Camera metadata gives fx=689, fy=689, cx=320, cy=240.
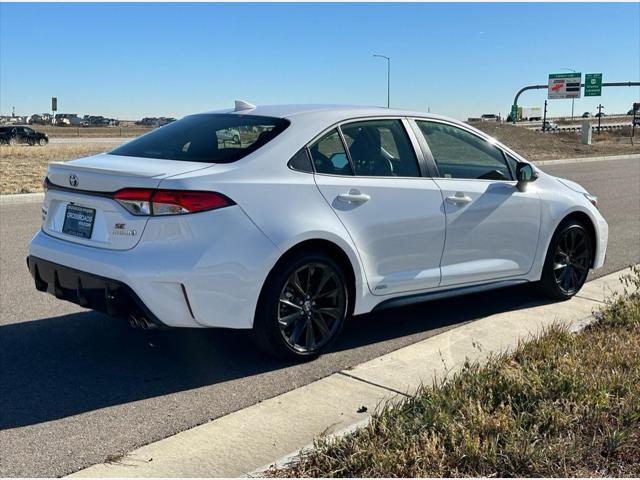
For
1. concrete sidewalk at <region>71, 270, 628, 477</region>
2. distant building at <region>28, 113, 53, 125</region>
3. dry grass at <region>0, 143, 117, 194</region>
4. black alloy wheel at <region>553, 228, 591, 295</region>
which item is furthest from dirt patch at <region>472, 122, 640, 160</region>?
distant building at <region>28, 113, 53, 125</region>

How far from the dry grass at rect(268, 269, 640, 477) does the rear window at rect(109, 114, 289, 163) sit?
1.92 meters

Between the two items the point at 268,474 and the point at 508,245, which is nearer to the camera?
the point at 268,474

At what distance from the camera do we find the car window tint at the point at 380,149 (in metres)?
4.82

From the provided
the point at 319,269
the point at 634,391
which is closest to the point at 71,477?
the point at 319,269

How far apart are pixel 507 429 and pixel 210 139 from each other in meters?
2.67

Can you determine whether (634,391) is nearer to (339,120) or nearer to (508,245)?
(508,245)

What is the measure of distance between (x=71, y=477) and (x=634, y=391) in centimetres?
277

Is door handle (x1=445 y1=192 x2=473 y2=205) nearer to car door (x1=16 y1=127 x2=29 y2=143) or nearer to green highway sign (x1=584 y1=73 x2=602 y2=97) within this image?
car door (x1=16 y1=127 x2=29 y2=143)

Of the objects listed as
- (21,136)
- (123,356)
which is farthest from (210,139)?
(21,136)

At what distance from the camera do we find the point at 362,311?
4.78 metres

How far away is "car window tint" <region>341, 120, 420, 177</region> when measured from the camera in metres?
4.82

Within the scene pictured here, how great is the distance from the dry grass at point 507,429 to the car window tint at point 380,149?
1646 millimetres

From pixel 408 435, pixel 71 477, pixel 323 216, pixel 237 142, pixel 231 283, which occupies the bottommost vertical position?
pixel 71 477

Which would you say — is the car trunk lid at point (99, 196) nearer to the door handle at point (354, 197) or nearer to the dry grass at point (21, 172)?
the door handle at point (354, 197)
